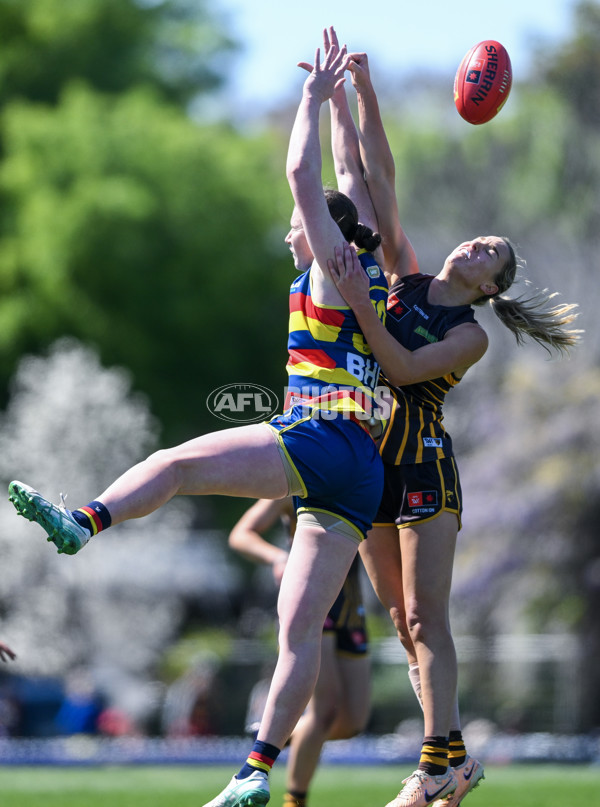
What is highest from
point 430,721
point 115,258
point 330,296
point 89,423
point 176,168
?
point 176,168

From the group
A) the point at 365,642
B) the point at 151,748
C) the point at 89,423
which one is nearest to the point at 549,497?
the point at 151,748

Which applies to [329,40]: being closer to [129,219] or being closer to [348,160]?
[348,160]

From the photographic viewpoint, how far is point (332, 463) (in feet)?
15.9

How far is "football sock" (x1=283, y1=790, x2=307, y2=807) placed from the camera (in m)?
6.91

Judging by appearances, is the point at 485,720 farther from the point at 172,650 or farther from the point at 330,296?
the point at 330,296

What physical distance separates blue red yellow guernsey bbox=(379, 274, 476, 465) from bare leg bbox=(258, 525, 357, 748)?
2.76ft

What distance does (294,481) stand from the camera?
15.9 ft

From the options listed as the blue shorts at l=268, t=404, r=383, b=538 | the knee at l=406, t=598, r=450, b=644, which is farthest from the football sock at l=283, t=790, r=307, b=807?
the blue shorts at l=268, t=404, r=383, b=538

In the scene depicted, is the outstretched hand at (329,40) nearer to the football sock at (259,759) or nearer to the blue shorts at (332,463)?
the blue shorts at (332,463)

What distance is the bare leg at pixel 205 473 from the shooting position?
458 centimetres

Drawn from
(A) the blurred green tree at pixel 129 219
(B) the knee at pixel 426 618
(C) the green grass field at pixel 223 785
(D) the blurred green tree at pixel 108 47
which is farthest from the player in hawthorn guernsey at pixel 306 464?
(D) the blurred green tree at pixel 108 47

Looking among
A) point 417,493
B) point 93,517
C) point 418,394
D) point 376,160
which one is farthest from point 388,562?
point 376,160

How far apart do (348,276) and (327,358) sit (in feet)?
1.16

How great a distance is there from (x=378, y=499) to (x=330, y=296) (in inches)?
34.6
